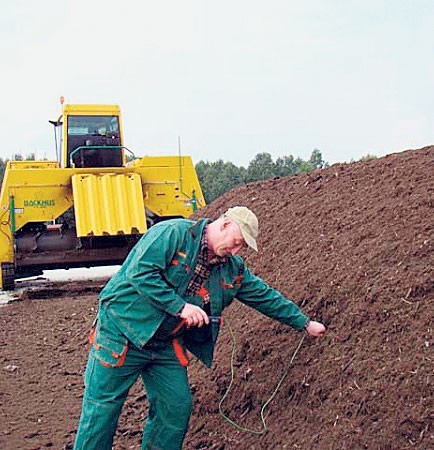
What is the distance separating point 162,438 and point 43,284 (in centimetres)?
988

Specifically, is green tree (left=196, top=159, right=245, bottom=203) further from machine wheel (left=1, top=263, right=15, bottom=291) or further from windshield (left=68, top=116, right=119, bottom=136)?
machine wheel (left=1, top=263, right=15, bottom=291)

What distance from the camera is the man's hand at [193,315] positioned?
11.0 ft

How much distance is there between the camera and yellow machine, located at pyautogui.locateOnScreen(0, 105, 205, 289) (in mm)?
11172

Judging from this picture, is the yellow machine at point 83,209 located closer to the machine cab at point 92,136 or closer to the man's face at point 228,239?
the machine cab at point 92,136

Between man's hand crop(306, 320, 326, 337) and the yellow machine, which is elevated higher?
the yellow machine

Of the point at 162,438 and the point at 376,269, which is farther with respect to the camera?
the point at 376,269

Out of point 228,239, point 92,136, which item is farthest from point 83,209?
point 228,239

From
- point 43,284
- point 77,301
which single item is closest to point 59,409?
point 77,301

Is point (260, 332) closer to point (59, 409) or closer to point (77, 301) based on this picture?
point (59, 409)

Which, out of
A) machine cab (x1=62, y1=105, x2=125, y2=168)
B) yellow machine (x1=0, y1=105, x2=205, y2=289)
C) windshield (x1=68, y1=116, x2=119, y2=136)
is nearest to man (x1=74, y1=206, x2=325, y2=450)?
yellow machine (x1=0, y1=105, x2=205, y2=289)

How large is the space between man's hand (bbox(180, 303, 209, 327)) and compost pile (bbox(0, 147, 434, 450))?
0.90m

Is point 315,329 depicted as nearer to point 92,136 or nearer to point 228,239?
point 228,239

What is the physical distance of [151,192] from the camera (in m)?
12.0

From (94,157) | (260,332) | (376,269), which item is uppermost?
(94,157)
